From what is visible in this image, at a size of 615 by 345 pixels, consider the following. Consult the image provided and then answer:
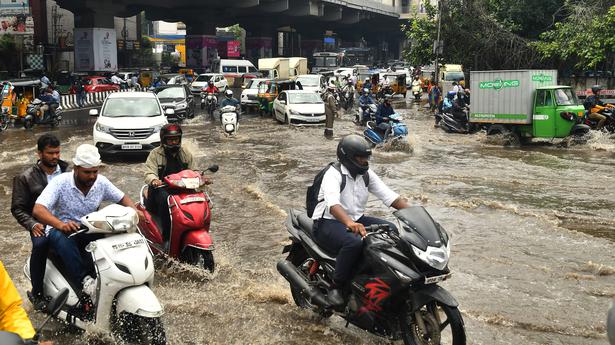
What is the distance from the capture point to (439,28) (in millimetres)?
33875

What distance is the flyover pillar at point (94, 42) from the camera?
46.5 m

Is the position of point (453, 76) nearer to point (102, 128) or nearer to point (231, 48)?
point (102, 128)

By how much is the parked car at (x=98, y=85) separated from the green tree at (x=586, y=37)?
22594 mm

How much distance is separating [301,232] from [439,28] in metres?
30.2

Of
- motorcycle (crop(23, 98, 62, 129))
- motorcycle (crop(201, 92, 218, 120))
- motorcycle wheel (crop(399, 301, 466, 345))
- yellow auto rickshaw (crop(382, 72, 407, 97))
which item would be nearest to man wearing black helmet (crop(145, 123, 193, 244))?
motorcycle wheel (crop(399, 301, 466, 345))

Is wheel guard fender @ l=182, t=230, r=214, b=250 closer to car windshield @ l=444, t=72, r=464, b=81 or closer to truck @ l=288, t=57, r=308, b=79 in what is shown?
car windshield @ l=444, t=72, r=464, b=81

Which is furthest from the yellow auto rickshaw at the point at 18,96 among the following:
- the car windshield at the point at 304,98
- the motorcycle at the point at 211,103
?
the car windshield at the point at 304,98

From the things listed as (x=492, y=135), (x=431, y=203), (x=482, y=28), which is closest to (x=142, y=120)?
(x=431, y=203)

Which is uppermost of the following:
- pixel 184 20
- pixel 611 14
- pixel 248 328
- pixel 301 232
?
pixel 184 20

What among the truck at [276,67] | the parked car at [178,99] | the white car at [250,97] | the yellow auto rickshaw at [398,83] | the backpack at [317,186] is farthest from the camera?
the truck at [276,67]

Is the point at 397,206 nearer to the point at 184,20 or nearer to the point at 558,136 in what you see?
the point at 558,136

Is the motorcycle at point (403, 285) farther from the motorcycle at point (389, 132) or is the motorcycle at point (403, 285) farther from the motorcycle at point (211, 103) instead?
the motorcycle at point (211, 103)

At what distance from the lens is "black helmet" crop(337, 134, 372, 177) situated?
4969 millimetres

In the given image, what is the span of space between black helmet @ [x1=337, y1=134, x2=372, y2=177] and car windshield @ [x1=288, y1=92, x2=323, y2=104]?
18.7 meters
